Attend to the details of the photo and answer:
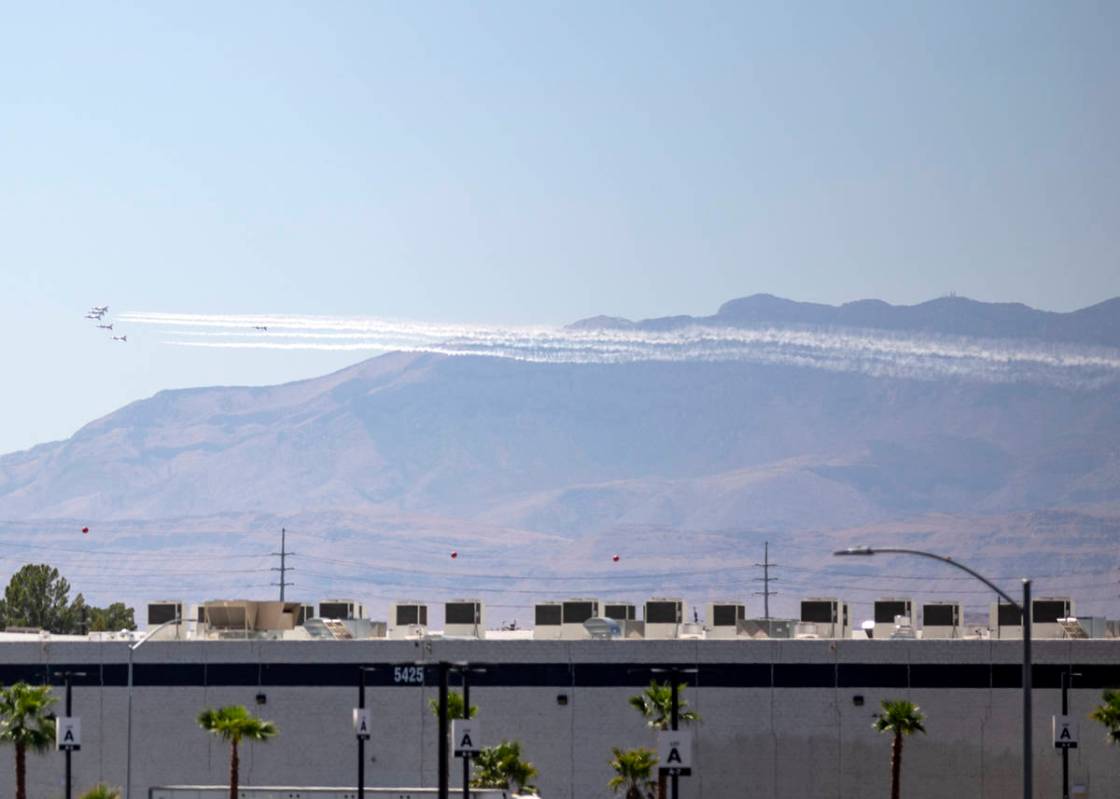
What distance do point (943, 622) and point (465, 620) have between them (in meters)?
28.7

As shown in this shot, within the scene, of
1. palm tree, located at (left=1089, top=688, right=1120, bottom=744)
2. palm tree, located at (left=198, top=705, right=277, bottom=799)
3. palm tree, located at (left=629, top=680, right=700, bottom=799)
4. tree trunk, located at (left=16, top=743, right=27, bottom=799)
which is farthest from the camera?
palm tree, located at (left=1089, top=688, right=1120, bottom=744)

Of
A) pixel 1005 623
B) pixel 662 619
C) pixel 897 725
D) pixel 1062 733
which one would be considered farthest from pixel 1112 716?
pixel 662 619

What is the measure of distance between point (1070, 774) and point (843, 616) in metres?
18.7

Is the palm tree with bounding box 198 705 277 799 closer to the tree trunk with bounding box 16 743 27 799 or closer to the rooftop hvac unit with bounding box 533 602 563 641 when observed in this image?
the tree trunk with bounding box 16 743 27 799

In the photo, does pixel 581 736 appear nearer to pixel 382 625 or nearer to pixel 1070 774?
pixel 382 625

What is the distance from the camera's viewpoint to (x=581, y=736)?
124812 mm

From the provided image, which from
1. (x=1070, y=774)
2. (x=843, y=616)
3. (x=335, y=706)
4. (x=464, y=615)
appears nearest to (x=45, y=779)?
(x=335, y=706)

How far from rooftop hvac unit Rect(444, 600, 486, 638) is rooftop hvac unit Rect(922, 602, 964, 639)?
2670 centimetres

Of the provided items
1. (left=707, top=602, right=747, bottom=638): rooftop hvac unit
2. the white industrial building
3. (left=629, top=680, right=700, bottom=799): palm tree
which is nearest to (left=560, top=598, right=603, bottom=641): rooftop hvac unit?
the white industrial building

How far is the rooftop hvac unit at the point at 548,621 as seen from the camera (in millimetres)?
133625

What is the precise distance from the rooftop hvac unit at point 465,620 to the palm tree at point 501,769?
23597mm

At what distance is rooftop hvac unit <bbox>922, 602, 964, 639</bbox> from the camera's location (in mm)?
131500

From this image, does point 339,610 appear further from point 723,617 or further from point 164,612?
point 723,617

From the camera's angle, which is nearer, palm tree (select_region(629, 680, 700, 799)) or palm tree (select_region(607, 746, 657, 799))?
palm tree (select_region(607, 746, 657, 799))
